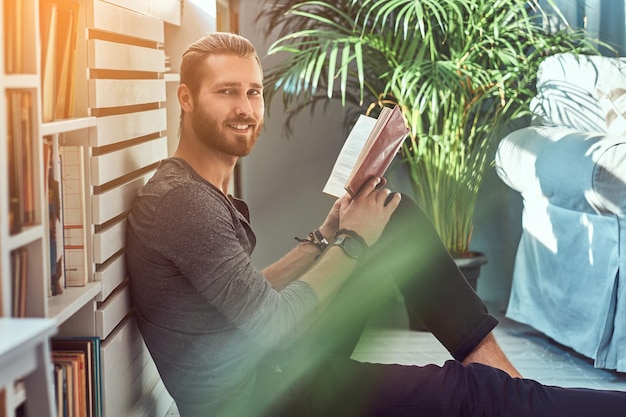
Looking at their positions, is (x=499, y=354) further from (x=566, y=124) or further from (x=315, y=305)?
(x=566, y=124)

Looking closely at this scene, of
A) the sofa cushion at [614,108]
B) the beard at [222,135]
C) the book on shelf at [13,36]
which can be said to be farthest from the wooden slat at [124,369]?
the sofa cushion at [614,108]

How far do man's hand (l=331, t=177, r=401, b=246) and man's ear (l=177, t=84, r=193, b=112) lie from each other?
325 mm

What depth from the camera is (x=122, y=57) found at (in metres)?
1.49

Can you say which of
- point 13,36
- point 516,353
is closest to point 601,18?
point 516,353

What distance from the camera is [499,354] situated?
4.99 ft

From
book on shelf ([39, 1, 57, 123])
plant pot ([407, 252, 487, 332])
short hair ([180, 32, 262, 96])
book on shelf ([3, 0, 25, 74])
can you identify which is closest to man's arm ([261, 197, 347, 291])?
short hair ([180, 32, 262, 96])

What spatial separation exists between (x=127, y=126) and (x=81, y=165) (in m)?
0.25

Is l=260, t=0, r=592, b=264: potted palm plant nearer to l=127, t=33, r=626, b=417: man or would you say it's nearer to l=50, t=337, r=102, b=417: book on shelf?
l=127, t=33, r=626, b=417: man

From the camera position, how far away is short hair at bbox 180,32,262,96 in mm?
1491

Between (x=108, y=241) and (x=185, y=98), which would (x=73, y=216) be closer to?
(x=108, y=241)

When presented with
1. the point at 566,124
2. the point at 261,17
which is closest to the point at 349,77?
the point at 261,17

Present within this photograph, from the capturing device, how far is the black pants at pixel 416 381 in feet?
4.27

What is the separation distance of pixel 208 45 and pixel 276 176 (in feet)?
5.25

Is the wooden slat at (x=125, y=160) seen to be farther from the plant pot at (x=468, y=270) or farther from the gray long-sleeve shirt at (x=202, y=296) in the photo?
the plant pot at (x=468, y=270)
